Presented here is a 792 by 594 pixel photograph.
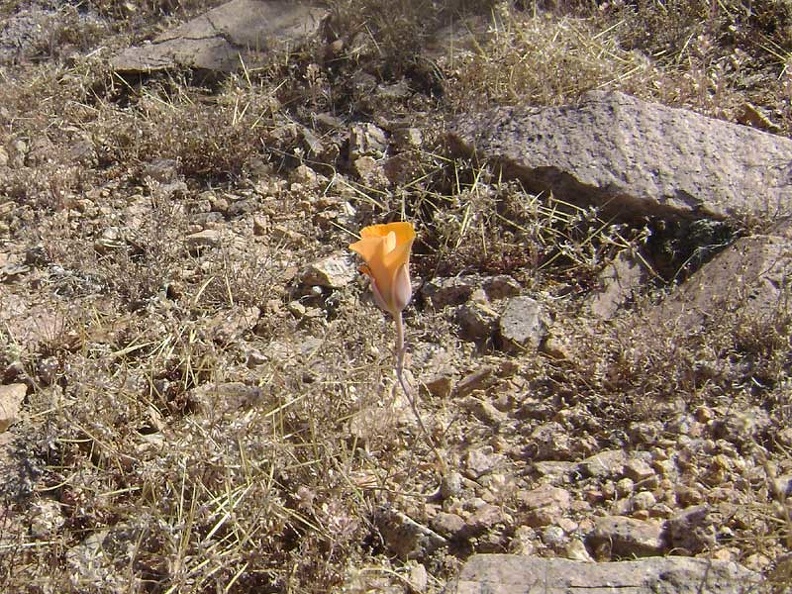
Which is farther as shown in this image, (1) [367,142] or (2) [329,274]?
(1) [367,142]

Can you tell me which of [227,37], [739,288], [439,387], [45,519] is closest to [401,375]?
[439,387]

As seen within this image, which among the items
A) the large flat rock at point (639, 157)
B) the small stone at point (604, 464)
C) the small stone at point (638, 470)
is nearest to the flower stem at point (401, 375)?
the small stone at point (604, 464)

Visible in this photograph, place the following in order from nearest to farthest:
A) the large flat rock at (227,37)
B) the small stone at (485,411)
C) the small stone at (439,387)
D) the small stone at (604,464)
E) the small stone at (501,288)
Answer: the small stone at (604,464)
the small stone at (485,411)
the small stone at (439,387)
the small stone at (501,288)
the large flat rock at (227,37)

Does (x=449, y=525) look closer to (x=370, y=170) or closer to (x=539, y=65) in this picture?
(x=370, y=170)

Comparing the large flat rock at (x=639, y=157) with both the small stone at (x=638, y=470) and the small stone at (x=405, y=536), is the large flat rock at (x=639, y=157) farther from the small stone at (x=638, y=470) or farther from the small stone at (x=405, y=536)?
the small stone at (x=405, y=536)

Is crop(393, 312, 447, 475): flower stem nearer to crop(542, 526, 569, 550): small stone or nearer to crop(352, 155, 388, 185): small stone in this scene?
crop(542, 526, 569, 550): small stone

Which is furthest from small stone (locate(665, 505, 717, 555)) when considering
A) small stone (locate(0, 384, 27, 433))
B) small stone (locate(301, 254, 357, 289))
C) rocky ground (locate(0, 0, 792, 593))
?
small stone (locate(0, 384, 27, 433))
